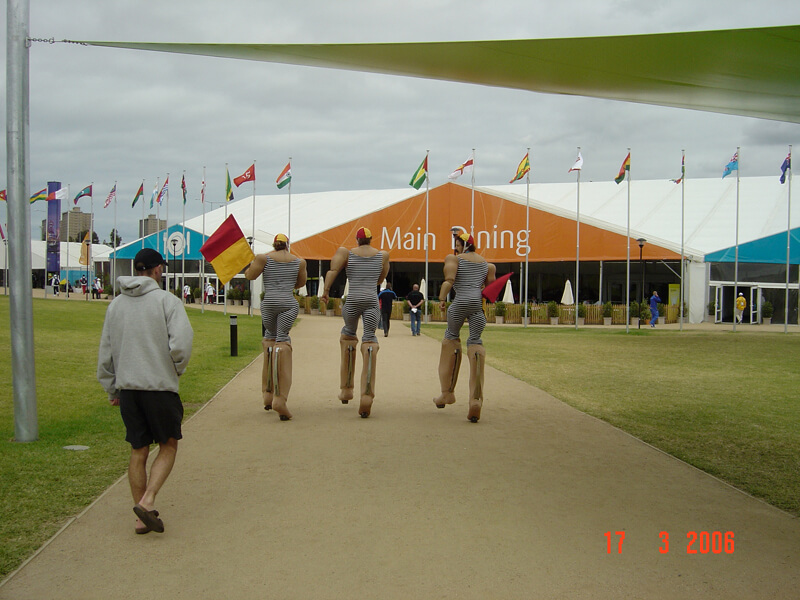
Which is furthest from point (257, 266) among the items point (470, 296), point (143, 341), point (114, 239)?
point (114, 239)

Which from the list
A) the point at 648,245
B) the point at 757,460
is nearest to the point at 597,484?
the point at 757,460

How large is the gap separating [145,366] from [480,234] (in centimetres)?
3499

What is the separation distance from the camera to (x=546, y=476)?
6066 millimetres

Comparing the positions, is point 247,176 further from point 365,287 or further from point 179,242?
point 365,287

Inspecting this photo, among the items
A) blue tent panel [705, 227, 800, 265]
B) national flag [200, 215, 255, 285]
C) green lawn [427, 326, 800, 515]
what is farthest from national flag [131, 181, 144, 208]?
national flag [200, 215, 255, 285]

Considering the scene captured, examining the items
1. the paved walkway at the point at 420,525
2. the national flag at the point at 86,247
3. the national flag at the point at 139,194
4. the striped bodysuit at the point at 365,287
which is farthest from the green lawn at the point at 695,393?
the national flag at the point at 86,247

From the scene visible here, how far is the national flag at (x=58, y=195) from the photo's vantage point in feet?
129

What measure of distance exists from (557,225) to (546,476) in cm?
3214

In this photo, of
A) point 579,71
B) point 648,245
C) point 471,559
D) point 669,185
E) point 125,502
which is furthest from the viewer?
point 669,185

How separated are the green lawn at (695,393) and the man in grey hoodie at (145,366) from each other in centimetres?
426

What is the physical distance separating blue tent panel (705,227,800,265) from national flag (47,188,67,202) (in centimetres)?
3270

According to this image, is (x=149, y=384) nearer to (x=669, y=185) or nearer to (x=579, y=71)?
(x=579, y=71)

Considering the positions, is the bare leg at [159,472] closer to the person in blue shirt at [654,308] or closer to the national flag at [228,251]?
the national flag at [228,251]

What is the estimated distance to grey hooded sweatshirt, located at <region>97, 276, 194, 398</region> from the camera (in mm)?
4590
